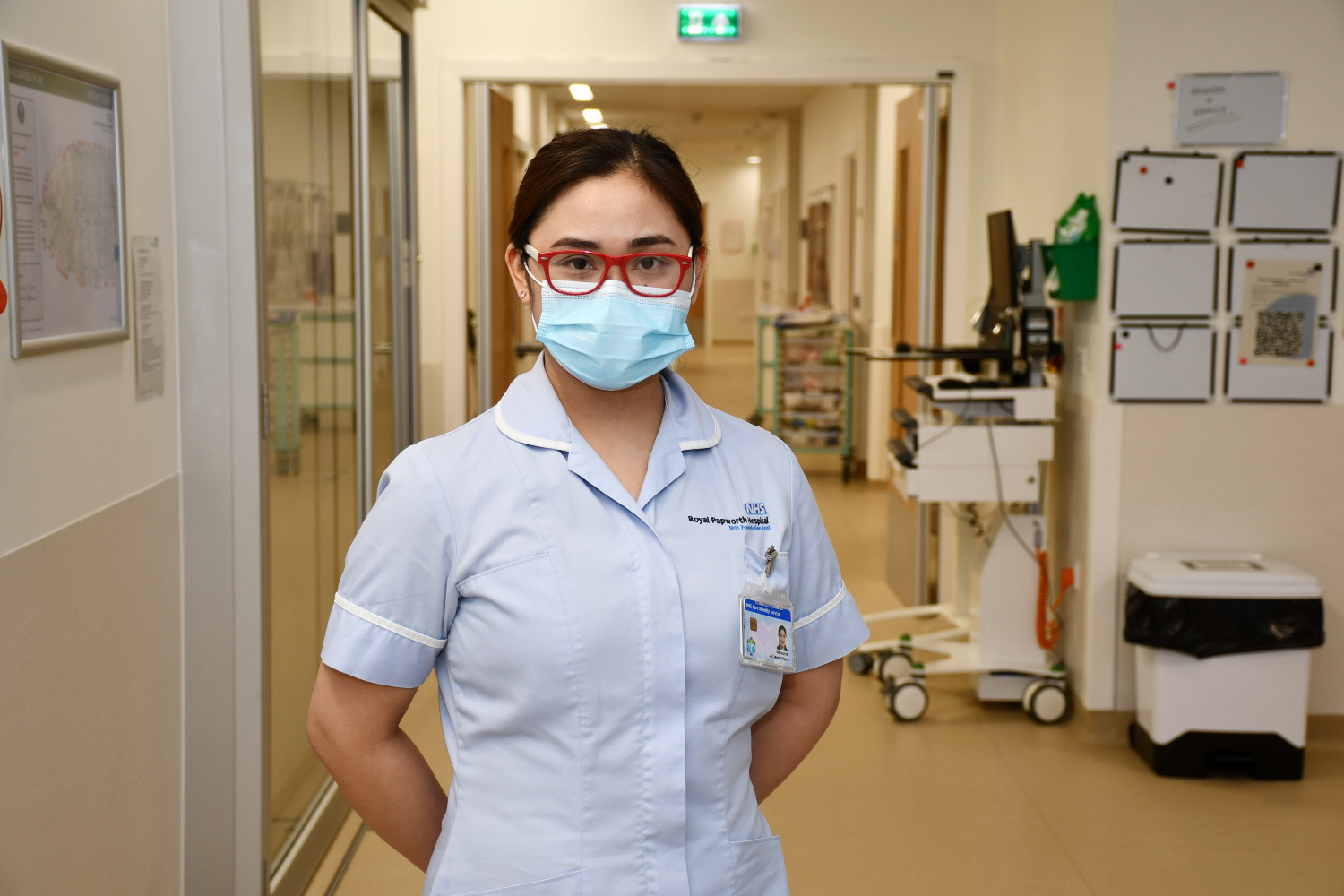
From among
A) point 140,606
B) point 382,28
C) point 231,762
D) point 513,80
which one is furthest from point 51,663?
Answer: point 513,80

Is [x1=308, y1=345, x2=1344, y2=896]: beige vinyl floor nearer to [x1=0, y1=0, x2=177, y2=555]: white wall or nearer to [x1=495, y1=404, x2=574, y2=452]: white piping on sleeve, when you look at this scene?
[x1=0, y1=0, x2=177, y2=555]: white wall

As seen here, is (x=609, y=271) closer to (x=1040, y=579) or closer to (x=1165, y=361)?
(x=1165, y=361)

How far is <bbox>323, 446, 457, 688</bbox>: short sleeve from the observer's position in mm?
1221

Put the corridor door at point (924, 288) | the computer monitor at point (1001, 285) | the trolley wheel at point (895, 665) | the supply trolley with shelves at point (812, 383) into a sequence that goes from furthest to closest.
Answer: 1. the supply trolley with shelves at point (812, 383)
2. the corridor door at point (924, 288)
3. the trolley wheel at point (895, 665)
4. the computer monitor at point (1001, 285)

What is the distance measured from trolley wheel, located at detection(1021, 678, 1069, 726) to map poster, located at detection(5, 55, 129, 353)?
121 inches

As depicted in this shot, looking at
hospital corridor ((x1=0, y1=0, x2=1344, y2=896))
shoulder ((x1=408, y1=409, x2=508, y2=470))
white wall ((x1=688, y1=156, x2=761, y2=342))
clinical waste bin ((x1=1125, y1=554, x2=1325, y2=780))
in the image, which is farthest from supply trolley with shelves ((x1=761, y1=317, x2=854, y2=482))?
white wall ((x1=688, y1=156, x2=761, y2=342))

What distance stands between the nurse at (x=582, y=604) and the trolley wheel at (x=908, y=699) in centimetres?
277

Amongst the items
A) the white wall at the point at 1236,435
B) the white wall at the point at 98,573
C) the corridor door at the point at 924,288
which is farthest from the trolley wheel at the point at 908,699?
the white wall at the point at 98,573

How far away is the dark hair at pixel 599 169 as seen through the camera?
1.28 m

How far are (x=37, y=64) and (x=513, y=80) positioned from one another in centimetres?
358

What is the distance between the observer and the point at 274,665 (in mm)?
2727

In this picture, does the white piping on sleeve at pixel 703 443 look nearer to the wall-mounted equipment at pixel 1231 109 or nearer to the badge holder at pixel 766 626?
the badge holder at pixel 766 626

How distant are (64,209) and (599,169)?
0.97 meters

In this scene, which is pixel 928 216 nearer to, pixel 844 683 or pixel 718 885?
pixel 844 683
